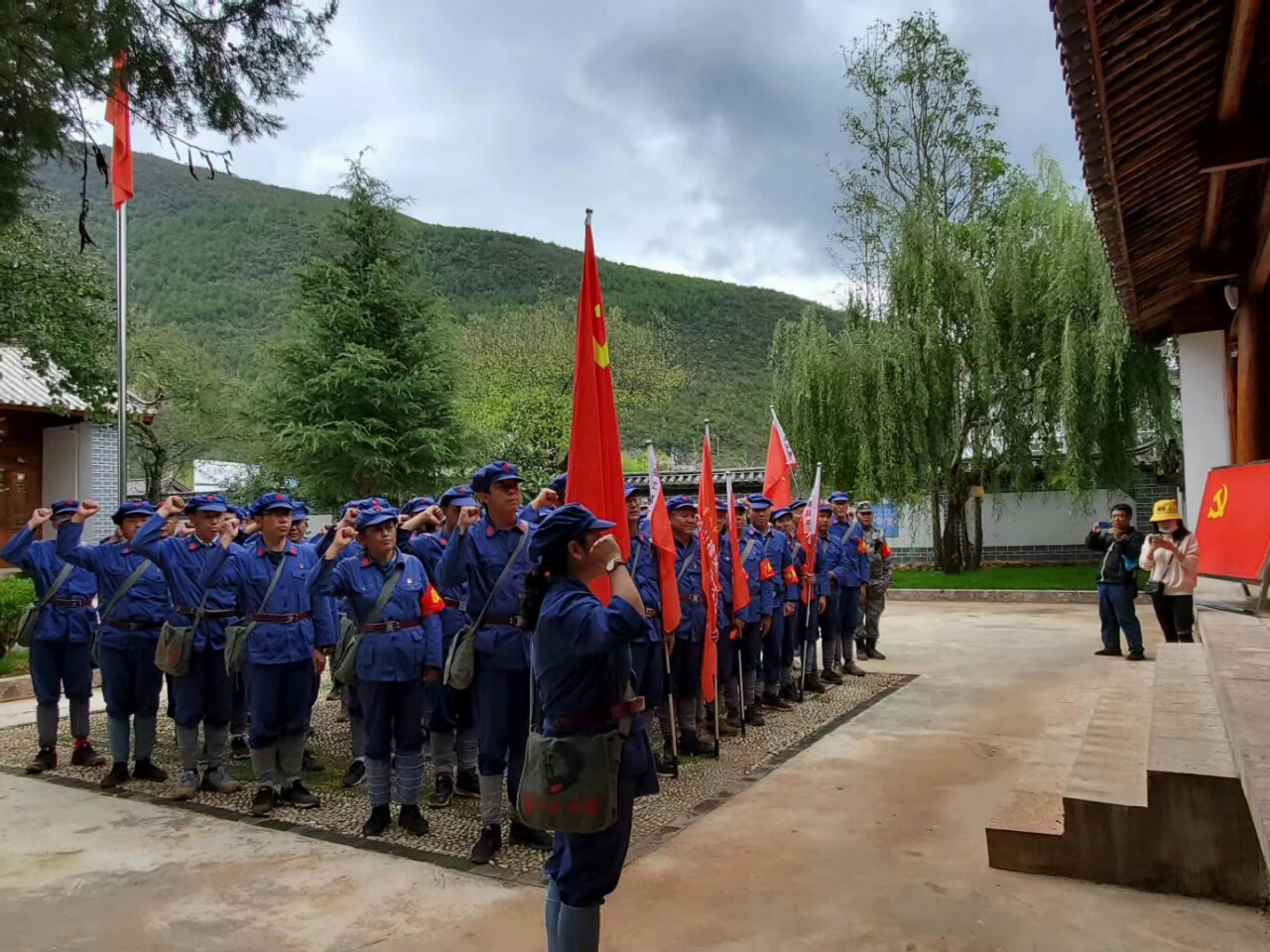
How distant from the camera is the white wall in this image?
9.40 m

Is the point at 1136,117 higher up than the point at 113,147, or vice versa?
the point at 113,147

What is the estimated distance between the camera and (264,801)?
502cm

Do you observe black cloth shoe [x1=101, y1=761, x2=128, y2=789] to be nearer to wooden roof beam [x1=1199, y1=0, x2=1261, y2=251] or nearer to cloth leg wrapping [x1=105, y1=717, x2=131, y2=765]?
cloth leg wrapping [x1=105, y1=717, x2=131, y2=765]

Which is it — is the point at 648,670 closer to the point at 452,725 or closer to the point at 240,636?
the point at 452,725

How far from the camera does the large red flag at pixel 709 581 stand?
6.05 m

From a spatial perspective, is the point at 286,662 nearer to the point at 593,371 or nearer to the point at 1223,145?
the point at 593,371

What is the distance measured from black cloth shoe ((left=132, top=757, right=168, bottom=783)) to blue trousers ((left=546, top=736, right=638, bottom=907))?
13.4ft

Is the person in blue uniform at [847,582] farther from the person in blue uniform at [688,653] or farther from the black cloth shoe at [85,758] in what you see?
the black cloth shoe at [85,758]

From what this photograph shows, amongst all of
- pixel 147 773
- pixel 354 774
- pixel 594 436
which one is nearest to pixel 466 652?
pixel 594 436

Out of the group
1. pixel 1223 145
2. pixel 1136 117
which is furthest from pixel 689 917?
pixel 1223 145

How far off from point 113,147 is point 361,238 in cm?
843

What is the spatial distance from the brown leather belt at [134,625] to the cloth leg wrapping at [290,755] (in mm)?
1264

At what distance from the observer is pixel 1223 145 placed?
5.34m

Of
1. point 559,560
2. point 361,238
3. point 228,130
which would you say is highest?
point 361,238
